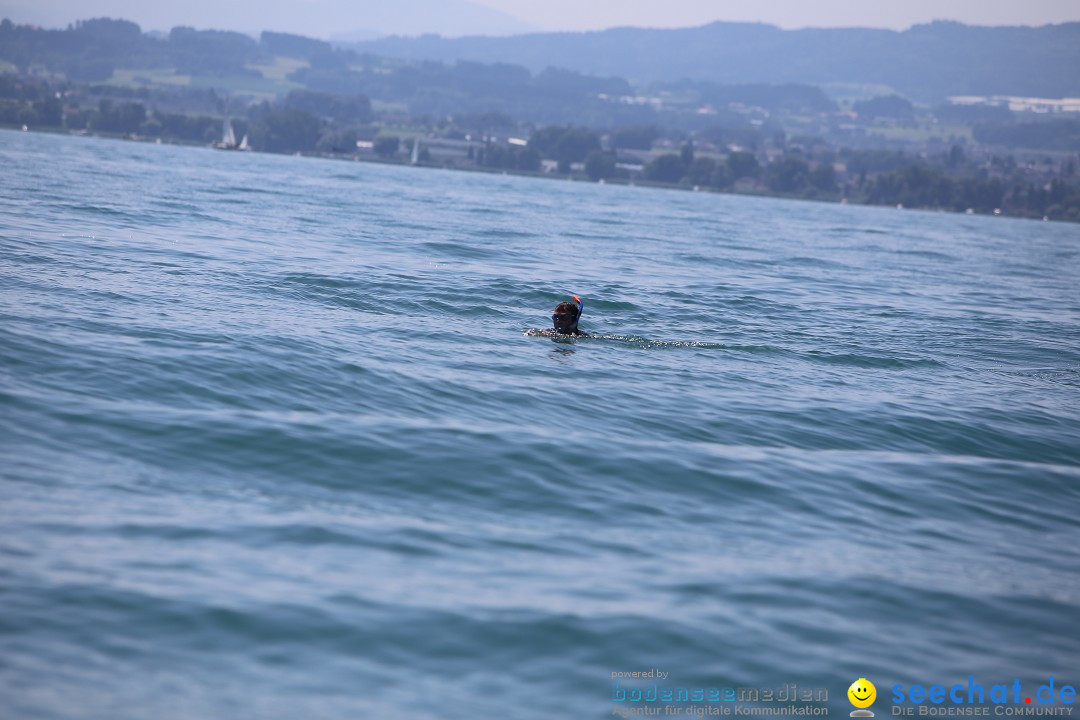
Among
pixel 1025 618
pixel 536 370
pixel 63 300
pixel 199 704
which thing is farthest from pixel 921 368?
pixel 199 704

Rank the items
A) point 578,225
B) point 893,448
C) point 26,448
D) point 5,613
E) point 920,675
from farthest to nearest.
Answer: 1. point 578,225
2. point 893,448
3. point 26,448
4. point 920,675
5. point 5,613

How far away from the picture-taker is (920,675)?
9805 mm

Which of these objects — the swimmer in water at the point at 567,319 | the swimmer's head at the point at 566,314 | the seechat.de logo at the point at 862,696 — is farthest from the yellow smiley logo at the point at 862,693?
the swimmer's head at the point at 566,314

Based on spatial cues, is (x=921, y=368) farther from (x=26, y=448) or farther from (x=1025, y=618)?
(x=26, y=448)

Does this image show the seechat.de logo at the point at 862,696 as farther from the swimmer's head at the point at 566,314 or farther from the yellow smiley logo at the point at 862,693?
the swimmer's head at the point at 566,314

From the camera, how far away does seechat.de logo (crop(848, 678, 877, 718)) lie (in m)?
9.23

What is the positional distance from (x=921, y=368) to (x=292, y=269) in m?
17.5

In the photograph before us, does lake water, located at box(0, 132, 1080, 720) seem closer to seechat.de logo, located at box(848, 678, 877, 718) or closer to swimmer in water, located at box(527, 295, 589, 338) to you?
seechat.de logo, located at box(848, 678, 877, 718)

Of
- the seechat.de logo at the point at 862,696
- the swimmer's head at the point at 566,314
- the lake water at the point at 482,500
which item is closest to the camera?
the lake water at the point at 482,500

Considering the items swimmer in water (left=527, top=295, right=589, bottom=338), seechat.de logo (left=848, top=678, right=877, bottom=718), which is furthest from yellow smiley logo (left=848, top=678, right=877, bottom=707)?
swimmer in water (left=527, top=295, right=589, bottom=338)

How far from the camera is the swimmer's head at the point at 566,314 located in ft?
78.3

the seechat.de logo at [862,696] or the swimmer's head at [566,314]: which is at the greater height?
the swimmer's head at [566,314]

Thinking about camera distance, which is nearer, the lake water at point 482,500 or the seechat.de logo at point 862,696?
the lake water at point 482,500

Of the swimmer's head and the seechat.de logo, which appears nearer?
the seechat.de logo
